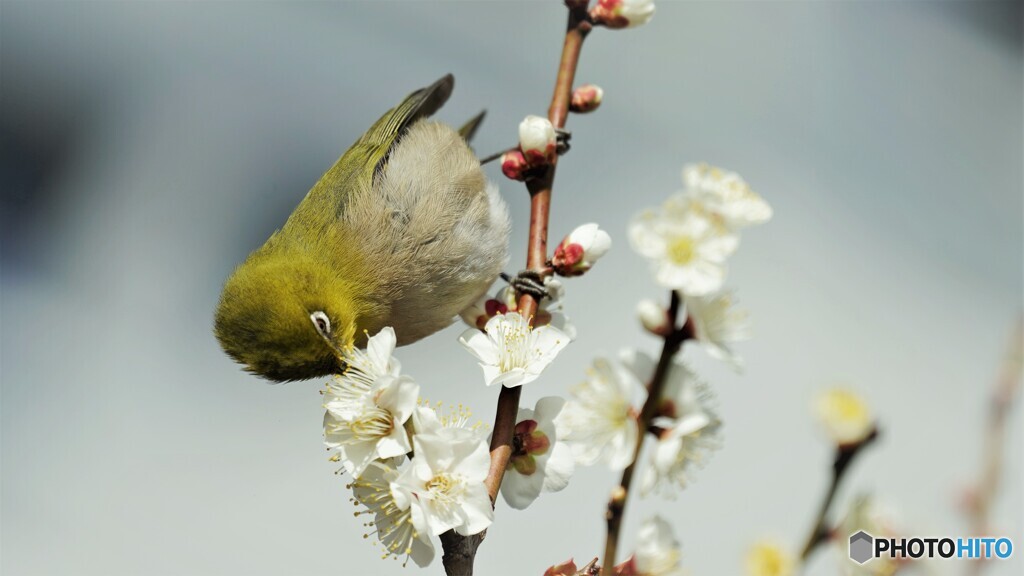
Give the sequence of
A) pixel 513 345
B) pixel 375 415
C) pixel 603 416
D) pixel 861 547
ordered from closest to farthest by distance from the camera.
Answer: pixel 861 547
pixel 603 416
pixel 375 415
pixel 513 345

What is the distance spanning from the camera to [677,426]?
37.0 inches

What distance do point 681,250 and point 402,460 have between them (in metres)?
0.53

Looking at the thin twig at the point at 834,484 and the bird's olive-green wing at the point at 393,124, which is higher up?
the bird's olive-green wing at the point at 393,124

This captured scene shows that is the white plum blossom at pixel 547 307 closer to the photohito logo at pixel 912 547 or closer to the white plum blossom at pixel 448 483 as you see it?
the white plum blossom at pixel 448 483

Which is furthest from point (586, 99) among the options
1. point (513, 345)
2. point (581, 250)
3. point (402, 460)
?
point (402, 460)

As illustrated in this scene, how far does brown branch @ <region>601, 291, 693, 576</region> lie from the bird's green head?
1.30 m

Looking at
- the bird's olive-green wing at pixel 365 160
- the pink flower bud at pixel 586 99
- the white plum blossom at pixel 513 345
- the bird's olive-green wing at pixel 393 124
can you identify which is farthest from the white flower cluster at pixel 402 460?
the bird's olive-green wing at pixel 393 124

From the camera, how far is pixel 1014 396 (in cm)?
77

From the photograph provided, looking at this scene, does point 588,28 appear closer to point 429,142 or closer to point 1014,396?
point 1014,396

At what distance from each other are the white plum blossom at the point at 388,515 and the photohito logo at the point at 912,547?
533 millimetres

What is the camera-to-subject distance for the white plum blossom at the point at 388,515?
3.81 feet

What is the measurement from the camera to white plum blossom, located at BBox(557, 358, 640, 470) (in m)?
0.99

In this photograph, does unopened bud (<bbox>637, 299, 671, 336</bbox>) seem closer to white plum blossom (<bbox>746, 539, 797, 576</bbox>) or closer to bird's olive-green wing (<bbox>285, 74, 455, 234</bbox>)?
white plum blossom (<bbox>746, 539, 797, 576</bbox>)

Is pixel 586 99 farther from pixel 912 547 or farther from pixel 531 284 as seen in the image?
pixel 912 547
